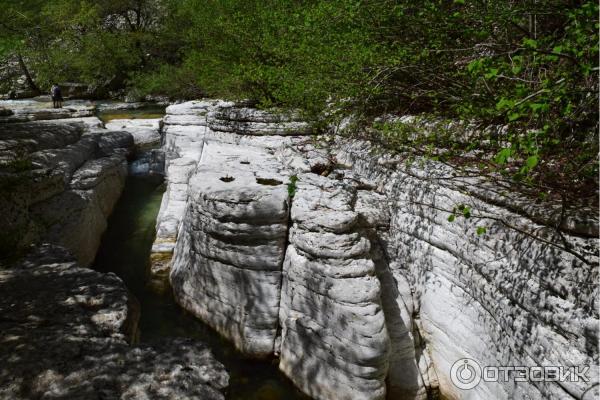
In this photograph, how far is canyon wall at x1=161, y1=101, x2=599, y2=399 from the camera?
3.72 meters

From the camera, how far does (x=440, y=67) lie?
567 centimetres

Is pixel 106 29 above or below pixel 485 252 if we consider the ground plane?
above

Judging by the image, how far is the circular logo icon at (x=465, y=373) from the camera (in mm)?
4742

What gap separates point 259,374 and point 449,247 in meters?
3.46

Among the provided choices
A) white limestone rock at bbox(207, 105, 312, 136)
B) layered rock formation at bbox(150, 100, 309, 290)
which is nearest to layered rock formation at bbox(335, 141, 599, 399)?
white limestone rock at bbox(207, 105, 312, 136)

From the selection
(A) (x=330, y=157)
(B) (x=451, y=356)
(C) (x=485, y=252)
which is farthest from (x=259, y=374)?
(A) (x=330, y=157)

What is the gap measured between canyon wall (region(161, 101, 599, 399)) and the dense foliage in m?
0.60

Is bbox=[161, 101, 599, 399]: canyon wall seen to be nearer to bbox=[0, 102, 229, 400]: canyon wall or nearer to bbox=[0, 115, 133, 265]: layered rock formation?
bbox=[0, 102, 229, 400]: canyon wall

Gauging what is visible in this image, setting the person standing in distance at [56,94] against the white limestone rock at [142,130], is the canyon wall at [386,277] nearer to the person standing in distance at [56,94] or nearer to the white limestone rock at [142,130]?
the white limestone rock at [142,130]

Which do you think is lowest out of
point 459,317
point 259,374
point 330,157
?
point 259,374

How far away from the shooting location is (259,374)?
19.0 ft

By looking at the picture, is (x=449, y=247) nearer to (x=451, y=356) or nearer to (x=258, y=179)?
(x=451, y=356)

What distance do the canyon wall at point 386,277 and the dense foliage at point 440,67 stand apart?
0.60 meters

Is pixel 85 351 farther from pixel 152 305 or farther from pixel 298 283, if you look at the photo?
pixel 152 305
